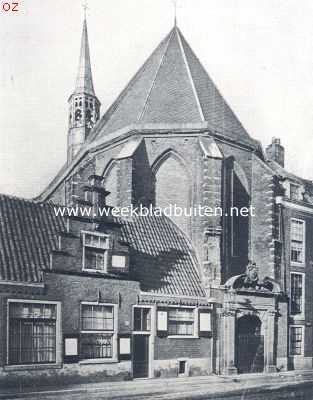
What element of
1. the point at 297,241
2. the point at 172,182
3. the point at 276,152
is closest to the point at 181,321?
the point at 172,182

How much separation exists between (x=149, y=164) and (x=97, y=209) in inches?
296

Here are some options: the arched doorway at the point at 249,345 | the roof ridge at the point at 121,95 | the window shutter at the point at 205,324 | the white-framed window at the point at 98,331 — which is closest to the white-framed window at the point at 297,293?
the arched doorway at the point at 249,345

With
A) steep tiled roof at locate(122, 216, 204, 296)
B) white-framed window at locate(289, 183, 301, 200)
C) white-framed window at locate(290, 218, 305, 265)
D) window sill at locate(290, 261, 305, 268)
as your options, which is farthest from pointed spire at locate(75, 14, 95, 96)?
window sill at locate(290, 261, 305, 268)

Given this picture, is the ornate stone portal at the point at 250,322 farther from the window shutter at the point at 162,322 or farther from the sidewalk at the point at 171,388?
the window shutter at the point at 162,322

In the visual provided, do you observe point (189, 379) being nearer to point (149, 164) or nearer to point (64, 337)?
point (64, 337)

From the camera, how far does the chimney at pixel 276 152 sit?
33000mm

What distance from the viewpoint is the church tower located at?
36.8 m

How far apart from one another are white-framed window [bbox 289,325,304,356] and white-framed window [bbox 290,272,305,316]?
73 centimetres

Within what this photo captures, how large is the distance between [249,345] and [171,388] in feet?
22.4

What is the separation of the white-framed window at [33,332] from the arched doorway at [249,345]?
876cm

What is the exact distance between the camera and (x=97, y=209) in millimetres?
18047

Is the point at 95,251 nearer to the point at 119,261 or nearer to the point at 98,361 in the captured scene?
the point at 119,261

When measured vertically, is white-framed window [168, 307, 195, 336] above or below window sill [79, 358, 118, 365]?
above

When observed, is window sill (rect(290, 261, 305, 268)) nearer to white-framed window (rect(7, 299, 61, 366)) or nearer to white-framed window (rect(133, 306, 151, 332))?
white-framed window (rect(133, 306, 151, 332))
